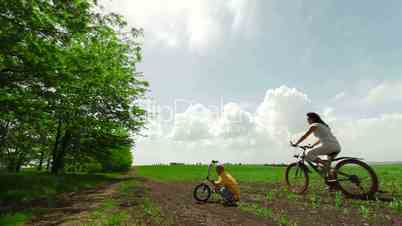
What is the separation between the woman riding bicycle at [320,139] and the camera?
340 inches

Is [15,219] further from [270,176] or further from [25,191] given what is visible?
[270,176]

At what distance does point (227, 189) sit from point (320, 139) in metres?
3.71

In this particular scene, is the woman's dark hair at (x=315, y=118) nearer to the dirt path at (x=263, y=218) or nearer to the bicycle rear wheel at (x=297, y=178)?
the bicycle rear wheel at (x=297, y=178)

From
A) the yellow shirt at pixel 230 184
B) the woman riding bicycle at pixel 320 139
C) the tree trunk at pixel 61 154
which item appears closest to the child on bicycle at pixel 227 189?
the yellow shirt at pixel 230 184

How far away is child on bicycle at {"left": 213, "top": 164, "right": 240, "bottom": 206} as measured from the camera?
8.83 metres

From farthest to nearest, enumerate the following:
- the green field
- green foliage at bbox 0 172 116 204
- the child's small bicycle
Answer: green foliage at bbox 0 172 116 204 → the green field → the child's small bicycle

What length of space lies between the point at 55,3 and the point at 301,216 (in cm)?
1270

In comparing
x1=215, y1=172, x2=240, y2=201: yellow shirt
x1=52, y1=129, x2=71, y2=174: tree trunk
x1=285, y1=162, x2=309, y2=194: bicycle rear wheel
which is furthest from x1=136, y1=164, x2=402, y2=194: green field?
x1=52, y1=129, x2=71, y2=174: tree trunk

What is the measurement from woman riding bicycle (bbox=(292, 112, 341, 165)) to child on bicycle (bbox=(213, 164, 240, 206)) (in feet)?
9.71

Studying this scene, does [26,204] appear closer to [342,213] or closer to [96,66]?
[96,66]

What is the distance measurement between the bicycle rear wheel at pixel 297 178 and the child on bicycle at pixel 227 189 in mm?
2690

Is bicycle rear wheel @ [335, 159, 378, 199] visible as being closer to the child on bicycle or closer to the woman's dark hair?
the woman's dark hair

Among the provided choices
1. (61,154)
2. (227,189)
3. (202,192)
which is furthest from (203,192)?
(61,154)

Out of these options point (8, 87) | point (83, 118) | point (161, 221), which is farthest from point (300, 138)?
point (83, 118)
